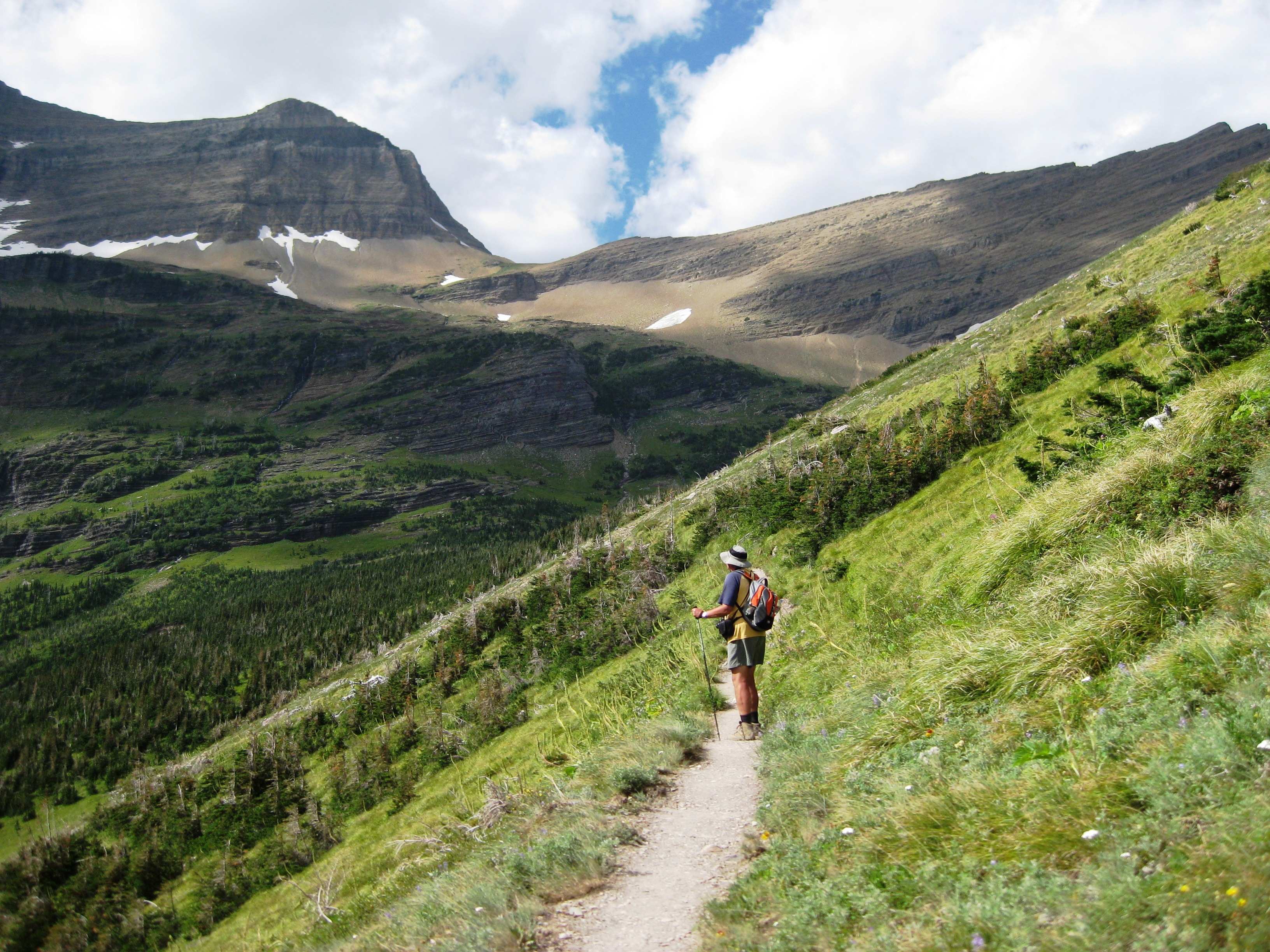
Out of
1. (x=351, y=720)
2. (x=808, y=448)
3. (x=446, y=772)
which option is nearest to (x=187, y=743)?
(x=351, y=720)

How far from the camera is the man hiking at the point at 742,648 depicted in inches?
358

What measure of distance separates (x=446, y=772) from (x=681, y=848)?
18.7 m

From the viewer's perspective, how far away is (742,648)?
9.12 meters

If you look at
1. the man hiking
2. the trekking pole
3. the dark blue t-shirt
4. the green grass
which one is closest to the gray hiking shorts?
the man hiking

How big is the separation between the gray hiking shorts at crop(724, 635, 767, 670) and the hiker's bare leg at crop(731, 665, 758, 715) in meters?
0.06

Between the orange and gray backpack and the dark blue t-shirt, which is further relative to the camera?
the dark blue t-shirt

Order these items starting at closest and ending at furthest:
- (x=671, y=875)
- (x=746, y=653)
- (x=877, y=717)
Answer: (x=671, y=875) < (x=877, y=717) < (x=746, y=653)

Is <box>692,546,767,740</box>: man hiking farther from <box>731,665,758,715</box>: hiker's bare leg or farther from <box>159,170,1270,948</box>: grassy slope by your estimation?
<box>159,170,1270,948</box>: grassy slope

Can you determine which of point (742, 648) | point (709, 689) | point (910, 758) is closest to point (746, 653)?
point (742, 648)

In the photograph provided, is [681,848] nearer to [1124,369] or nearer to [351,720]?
[1124,369]

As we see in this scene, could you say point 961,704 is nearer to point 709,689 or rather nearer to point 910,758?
point 910,758

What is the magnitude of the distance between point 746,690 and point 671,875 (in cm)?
381

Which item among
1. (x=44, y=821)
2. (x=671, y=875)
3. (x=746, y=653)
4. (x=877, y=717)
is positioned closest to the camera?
(x=671, y=875)

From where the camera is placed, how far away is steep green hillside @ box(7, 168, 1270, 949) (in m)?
3.40
